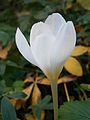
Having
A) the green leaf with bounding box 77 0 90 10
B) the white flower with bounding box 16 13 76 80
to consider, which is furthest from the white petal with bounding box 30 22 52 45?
the green leaf with bounding box 77 0 90 10

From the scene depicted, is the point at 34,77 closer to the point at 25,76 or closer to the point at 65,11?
the point at 25,76

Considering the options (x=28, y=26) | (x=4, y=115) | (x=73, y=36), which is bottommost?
(x=4, y=115)

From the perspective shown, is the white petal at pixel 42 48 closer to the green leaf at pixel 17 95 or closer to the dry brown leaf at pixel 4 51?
the green leaf at pixel 17 95

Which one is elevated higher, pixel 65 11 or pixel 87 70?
pixel 65 11

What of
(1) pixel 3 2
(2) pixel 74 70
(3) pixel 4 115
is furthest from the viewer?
(1) pixel 3 2

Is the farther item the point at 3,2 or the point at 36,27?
the point at 3,2

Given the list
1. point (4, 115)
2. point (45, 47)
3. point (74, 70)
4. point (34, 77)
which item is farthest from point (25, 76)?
point (45, 47)

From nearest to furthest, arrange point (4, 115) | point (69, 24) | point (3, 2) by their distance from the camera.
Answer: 1. point (69, 24)
2. point (4, 115)
3. point (3, 2)

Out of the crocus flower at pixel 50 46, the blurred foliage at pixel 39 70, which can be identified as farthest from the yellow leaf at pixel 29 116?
the crocus flower at pixel 50 46
